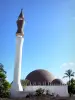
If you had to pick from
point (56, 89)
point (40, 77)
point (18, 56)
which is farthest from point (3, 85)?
point (40, 77)

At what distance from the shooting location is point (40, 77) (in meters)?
54.3

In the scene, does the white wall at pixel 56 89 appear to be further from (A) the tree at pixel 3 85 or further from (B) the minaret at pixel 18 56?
(A) the tree at pixel 3 85

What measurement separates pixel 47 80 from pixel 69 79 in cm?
668

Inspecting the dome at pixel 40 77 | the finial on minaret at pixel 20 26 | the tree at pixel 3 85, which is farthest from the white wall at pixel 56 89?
the finial on minaret at pixel 20 26

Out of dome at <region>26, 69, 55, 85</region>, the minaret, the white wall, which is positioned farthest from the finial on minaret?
dome at <region>26, 69, 55, 85</region>

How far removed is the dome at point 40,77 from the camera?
53.2 metres

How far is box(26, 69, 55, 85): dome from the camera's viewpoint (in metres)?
53.2

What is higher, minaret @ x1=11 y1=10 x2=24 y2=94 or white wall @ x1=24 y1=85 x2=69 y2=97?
minaret @ x1=11 y1=10 x2=24 y2=94

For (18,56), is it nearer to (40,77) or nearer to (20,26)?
(20,26)

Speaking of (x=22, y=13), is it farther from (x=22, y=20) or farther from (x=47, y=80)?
(x=47, y=80)

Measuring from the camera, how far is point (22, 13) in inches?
1667

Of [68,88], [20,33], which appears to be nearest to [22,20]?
[20,33]

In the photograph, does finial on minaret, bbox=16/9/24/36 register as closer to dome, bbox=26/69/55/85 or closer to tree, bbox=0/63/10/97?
tree, bbox=0/63/10/97

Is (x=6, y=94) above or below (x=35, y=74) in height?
below
